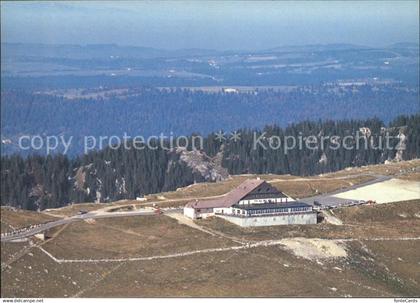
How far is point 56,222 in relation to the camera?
3676 inches

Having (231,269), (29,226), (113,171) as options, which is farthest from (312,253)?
(113,171)

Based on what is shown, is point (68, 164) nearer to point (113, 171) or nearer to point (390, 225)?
point (113, 171)

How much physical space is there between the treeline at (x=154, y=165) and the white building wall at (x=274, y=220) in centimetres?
4965

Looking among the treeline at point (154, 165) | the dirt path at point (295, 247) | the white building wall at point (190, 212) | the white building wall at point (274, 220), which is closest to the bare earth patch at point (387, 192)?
the white building wall at point (274, 220)

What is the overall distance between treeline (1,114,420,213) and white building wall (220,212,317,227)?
49.6m

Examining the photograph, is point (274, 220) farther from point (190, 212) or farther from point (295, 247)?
point (295, 247)

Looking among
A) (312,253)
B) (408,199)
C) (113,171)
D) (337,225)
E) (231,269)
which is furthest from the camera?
(113,171)

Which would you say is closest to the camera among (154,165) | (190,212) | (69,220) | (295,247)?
(295,247)

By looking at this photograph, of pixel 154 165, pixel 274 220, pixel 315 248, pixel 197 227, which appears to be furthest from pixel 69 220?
pixel 154 165

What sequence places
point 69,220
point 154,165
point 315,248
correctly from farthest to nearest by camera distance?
point 154,165 < point 69,220 < point 315,248

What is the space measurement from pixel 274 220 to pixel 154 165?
5683cm

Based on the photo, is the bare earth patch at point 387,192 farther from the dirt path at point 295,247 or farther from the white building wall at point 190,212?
the white building wall at point 190,212

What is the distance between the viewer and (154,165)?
156m

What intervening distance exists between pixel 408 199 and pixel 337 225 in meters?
13.6
